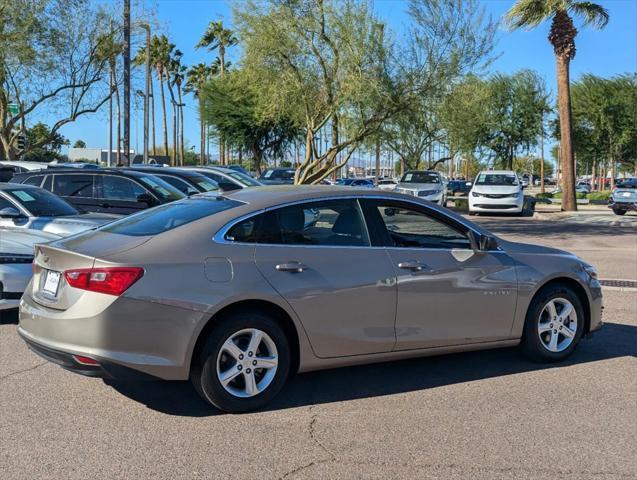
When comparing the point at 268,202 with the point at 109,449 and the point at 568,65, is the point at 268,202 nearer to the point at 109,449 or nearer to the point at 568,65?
the point at 109,449

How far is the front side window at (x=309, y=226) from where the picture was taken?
4883 millimetres

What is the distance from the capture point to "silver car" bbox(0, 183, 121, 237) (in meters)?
8.88

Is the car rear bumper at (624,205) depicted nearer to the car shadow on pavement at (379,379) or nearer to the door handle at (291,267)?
the car shadow on pavement at (379,379)

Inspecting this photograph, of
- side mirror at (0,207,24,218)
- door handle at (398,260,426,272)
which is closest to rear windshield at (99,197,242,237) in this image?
door handle at (398,260,426,272)

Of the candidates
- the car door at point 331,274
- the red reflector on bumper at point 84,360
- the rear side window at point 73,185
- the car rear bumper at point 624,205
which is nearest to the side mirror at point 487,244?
the car door at point 331,274

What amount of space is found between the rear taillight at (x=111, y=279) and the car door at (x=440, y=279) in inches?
73.8

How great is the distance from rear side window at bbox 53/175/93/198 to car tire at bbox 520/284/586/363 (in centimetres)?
888

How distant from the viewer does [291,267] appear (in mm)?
4801

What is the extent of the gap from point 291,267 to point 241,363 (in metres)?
0.75

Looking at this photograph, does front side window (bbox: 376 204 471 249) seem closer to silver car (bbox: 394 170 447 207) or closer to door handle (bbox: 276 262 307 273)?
door handle (bbox: 276 262 307 273)

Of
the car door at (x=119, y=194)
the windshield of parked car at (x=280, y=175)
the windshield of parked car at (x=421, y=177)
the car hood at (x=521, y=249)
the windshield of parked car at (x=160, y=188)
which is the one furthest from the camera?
the windshield of parked car at (x=280, y=175)

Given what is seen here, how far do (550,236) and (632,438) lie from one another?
1509cm

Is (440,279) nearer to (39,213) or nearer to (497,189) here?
(39,213)

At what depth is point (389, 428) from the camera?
452 centimetres
